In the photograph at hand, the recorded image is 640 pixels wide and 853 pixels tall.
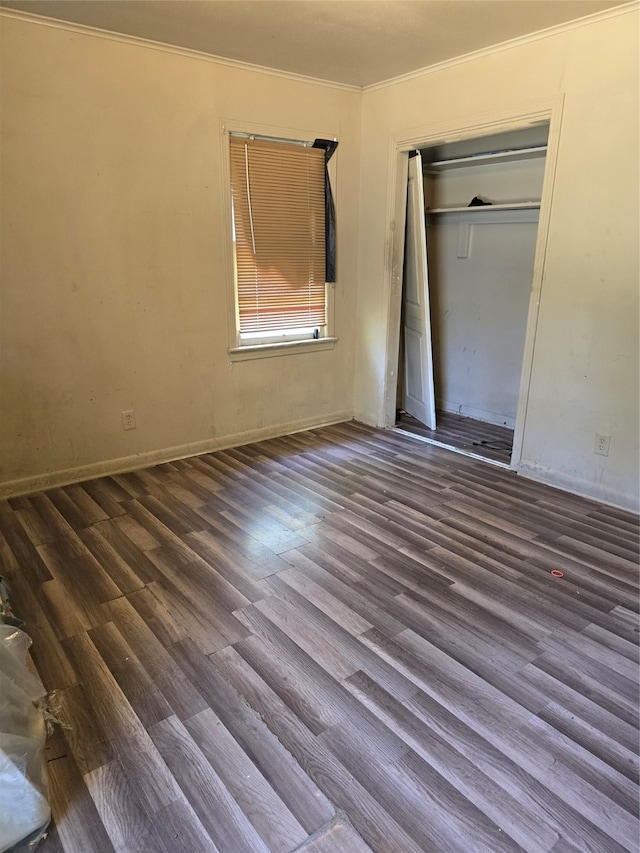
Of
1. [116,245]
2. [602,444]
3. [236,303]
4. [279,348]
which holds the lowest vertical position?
[602,444]

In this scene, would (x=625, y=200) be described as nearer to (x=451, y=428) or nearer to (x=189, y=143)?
(x=451, y=428)

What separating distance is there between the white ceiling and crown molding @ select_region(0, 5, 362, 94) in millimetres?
36

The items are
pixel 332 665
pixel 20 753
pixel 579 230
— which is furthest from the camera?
pixel 579 230

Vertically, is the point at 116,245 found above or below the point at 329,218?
below

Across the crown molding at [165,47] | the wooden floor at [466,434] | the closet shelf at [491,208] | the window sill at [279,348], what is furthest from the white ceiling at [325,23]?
the wooden floor at [466,434]

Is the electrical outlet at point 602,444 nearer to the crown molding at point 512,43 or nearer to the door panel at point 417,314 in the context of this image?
the door panel at point 417,314

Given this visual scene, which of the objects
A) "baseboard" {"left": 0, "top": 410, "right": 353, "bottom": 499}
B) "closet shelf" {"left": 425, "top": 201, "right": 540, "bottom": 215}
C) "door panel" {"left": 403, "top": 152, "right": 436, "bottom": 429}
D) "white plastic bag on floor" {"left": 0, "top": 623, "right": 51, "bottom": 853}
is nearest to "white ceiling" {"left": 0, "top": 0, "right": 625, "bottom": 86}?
"door panel" {"left": 403, "top": 152, "right": 436, "bottom": 429}

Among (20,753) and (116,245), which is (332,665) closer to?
(20,753)

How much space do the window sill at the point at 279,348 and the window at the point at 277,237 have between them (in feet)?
0.18

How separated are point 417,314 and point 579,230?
5.29 ft

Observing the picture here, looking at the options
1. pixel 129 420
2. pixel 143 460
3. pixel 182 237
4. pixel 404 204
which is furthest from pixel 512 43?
pixel 143 460

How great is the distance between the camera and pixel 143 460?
12.2ft

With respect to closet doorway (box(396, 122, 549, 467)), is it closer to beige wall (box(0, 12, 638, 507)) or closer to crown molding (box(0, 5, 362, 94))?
beige wall (box(0, 12, 638, 507))

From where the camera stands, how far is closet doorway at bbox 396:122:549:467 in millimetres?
4297
